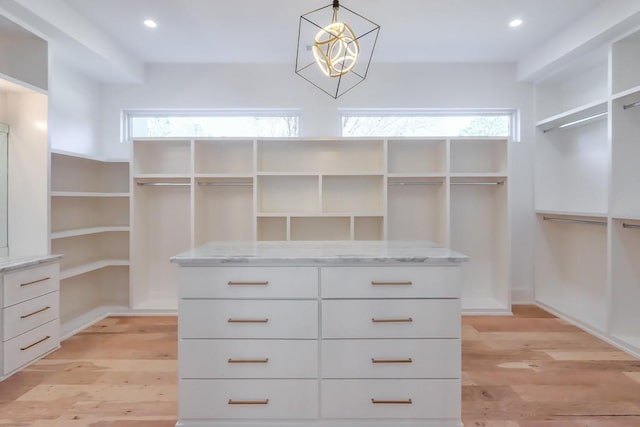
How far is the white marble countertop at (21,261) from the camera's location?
2.43 metres

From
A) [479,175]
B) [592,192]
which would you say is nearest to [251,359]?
[479,175]

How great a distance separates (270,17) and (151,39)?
4.17ft

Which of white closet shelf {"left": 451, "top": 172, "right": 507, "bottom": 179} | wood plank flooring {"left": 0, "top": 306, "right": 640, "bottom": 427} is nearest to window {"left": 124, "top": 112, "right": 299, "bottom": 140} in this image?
white closet shelf {"left": 451, "top": 172, "right": 507, "bottom": 179}

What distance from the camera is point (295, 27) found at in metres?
3.31

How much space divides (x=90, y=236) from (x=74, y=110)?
1316mm

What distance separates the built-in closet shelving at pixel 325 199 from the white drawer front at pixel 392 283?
2068 millimetres

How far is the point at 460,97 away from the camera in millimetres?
4145

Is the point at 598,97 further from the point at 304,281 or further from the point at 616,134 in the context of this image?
the point at 304,281

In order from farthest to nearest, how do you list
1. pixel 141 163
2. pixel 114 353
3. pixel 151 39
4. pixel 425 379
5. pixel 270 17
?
pixel 141 163
pixel 151 39
pixel 270 17
pixel 114 353
pixel 425 379

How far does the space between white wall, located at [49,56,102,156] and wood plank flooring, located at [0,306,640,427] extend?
1.91 m

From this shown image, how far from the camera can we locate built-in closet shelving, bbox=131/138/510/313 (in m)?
3.88

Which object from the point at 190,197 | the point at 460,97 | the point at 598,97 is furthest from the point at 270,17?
the point at 598,97

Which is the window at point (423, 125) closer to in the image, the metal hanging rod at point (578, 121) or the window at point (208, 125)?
the metal hanging rod at point (578, 121)

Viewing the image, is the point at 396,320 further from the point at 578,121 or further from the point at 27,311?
the point at 578,121
